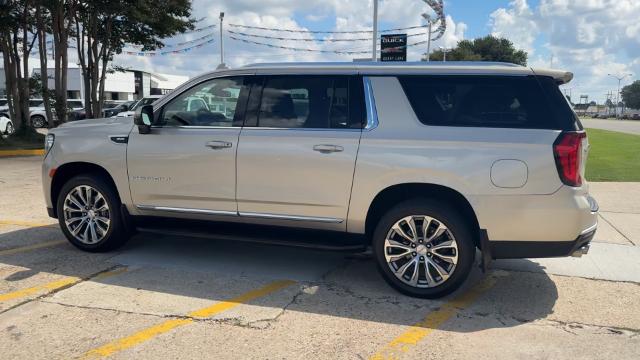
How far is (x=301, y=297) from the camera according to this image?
4516 millimetres

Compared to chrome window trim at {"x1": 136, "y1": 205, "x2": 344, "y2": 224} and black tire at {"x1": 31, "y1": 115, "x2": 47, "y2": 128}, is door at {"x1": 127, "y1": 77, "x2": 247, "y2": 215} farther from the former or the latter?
black tire at {"x1": 31, "y1": 115, "x2": 47, "y2": 128}

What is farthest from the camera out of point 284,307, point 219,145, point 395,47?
point 395,47

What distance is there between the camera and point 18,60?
17.2 metres

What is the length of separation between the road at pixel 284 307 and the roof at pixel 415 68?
1.91 metres

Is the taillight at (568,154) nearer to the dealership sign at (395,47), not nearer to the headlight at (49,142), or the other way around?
the headlight at (49,142)

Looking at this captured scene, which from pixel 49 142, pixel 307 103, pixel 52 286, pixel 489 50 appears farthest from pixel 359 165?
pixel 489 50

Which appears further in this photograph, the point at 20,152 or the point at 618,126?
the point at 618,126

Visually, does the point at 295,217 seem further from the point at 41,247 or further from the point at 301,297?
the point at 41,247

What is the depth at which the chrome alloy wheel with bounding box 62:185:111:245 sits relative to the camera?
5.50m

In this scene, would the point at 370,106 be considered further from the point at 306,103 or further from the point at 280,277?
the point at 280,277

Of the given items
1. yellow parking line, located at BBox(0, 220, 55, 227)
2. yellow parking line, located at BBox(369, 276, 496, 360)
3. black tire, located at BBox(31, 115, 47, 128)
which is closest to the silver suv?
yellow parking line, located at BBox(369, 276, 496, 360)

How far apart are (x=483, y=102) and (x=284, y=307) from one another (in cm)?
233

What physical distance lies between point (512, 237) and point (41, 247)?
489 cm

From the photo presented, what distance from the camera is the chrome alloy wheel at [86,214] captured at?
18.0 ft
